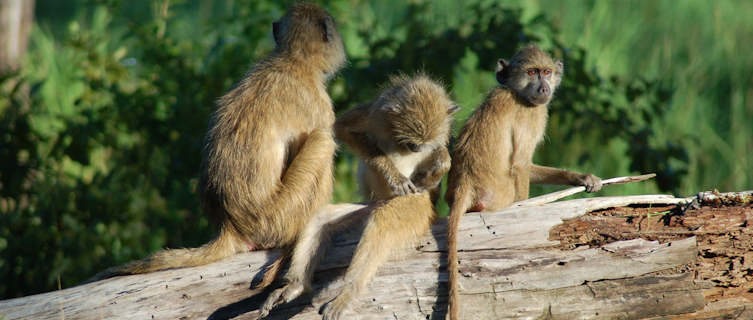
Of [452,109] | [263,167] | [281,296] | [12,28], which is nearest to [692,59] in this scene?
[452,109]

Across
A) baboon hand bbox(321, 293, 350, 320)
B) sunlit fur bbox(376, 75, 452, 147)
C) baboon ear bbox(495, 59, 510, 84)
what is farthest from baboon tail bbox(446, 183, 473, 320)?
baboon ear bbox(495, 59, 510, 84)

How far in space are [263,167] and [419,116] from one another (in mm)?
1073

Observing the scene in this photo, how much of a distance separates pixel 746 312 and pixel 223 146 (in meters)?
3.28

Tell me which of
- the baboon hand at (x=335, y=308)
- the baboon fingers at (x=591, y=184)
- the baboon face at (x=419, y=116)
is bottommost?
the baboon hand at (x=335, y=308)

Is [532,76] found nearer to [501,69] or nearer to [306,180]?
[501,69]

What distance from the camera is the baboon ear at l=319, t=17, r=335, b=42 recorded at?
4.87 meters

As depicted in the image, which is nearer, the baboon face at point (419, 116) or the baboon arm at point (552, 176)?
the baboon face at point (419, 116)

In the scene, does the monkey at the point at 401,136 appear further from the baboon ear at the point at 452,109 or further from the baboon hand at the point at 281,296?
the baboon hand at the point at 281,296

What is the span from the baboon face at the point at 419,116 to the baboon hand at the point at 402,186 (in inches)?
8.7

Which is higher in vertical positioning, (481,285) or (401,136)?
(401,136)

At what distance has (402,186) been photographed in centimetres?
447

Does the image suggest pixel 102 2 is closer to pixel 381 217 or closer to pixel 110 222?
pixel 110 222

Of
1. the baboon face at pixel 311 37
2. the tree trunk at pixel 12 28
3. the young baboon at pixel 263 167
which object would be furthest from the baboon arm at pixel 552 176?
the tree trunk at pixel 12 28

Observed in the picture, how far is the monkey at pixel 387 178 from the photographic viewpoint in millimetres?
3797
